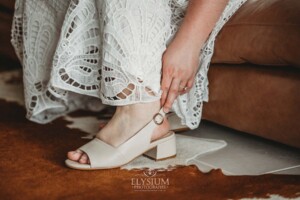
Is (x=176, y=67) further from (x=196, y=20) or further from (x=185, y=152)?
(x=185, y=152)

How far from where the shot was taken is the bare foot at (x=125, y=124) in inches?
52.7

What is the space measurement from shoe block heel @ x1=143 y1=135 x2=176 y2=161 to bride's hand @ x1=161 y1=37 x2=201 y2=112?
0.30ft

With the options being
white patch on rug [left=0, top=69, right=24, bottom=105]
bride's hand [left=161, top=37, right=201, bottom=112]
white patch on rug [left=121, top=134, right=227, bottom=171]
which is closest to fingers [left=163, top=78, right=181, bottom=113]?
bride's hand [left=161, top=37, right=201, bottom=112]

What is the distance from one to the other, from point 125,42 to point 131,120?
0.19m

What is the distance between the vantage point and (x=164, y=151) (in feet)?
4.64

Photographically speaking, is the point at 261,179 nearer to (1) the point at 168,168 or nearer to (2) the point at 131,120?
(1) the point at 168,168

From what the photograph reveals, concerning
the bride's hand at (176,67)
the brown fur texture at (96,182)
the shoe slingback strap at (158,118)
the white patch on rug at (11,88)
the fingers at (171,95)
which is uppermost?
the bride's hand at (176,67)

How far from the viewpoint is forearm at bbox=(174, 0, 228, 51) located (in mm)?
1368

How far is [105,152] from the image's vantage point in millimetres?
1337

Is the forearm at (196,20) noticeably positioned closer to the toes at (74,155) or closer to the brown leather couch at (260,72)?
the brown leather couch at (260,72)

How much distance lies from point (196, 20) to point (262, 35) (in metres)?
0.17

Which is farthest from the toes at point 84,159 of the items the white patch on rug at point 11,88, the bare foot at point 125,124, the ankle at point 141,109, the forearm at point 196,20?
the white patch on rug at point 11,88

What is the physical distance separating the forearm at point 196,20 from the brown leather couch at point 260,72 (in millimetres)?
109

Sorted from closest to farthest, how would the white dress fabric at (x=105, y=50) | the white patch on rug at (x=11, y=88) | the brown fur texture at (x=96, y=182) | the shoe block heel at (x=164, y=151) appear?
1. the brown fur texture at (x=96, y=182)
2. the white dress fabric at (x=105, y=50)
3. the shoe block heel at (x=164, y=151)
4. the white patch on rug at (x=11, y=88)
